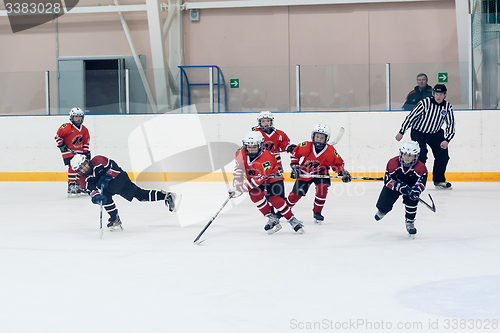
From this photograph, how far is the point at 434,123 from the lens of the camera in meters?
7.02

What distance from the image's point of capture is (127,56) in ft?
39.6

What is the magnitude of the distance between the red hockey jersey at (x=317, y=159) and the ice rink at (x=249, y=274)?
1.64 ft

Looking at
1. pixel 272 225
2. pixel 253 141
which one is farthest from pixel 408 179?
pixel 253 141

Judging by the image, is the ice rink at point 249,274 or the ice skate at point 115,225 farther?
the ice skate at point 115,225

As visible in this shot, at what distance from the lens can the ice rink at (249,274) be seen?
2354 millimetres

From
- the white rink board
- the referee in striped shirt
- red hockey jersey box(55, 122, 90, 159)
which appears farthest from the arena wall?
red hockey jersey box(55, 122, 90, 159)

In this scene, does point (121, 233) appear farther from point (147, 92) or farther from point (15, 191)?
point (147, 92)

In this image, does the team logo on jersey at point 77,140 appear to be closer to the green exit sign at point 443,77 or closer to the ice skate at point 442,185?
the ice skate at point 442,185

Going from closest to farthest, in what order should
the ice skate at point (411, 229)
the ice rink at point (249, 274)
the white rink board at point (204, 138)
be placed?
the ice rink at point (249, 274) → the ice skate at point (411, 229) → the white rink board at point (204, 138)

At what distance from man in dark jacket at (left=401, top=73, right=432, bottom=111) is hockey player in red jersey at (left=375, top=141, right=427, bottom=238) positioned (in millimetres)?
4509

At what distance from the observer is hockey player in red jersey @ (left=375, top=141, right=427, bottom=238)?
4.01 metres

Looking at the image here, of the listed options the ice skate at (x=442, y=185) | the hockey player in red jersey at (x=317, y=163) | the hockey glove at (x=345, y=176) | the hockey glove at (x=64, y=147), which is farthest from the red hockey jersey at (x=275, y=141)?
the hockey glove at (x=64, y=147)

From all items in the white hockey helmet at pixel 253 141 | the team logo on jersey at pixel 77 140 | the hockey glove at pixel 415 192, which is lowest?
the hockey glove at pixel 415 192

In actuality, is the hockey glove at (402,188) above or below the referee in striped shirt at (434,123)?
below
